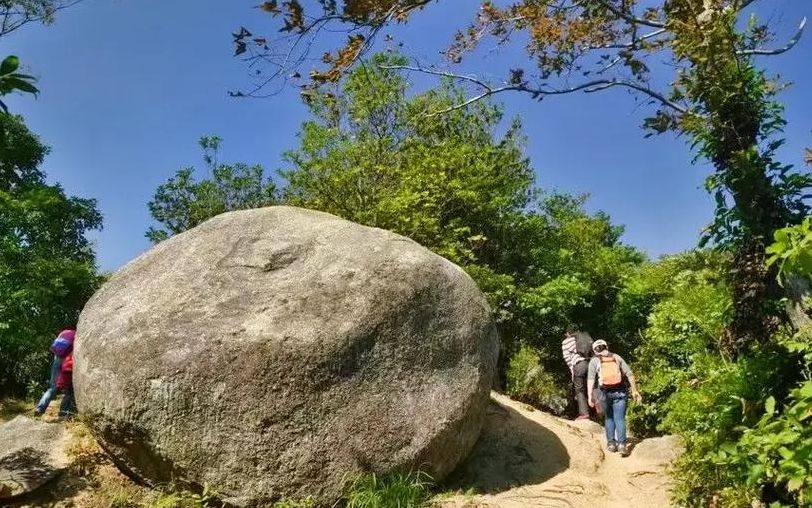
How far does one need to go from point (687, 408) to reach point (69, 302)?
50.4 ft

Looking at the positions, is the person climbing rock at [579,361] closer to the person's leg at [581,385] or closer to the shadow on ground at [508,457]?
the person's leg at [581,385]

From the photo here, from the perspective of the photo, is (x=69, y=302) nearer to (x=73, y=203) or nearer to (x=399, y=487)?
(x=73, y=203)

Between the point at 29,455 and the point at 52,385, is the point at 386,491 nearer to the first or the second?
the point at 29,455

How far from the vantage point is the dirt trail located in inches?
301

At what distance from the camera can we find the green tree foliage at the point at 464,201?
49.4 feet

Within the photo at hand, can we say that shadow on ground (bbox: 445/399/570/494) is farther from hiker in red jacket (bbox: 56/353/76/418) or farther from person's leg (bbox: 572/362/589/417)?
hiker in red jacket (bbox: 56/353/76/418)

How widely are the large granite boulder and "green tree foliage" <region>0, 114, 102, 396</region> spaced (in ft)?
21.9

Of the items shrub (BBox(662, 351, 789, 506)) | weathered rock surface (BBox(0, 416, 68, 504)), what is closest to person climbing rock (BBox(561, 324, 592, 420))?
shrub (BBox(662, 351, 789, 506))

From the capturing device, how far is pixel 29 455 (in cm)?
Answer: 728

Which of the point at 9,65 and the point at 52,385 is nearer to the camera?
the point at 9,65

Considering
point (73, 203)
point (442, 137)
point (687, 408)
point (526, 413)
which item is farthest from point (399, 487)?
point (73, 203)

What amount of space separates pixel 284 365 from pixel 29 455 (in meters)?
3.14

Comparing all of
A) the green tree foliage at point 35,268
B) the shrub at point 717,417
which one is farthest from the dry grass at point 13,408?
the shrub at point 717,417

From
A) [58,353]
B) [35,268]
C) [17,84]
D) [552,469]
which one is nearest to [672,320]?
[552,469]
